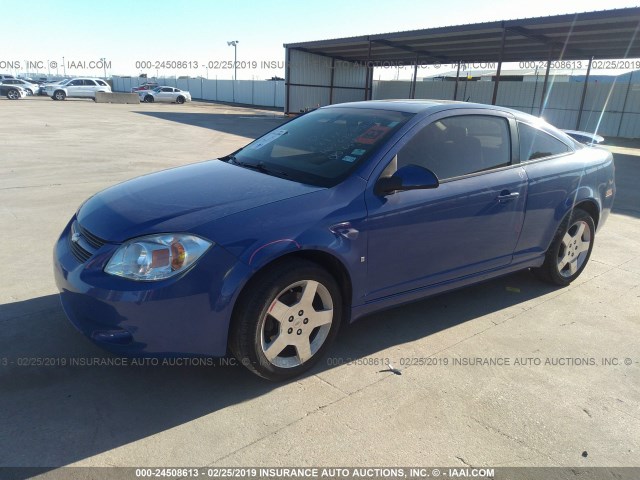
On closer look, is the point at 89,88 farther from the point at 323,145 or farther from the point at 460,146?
the point at 460,146

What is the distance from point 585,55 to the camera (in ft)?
72.9

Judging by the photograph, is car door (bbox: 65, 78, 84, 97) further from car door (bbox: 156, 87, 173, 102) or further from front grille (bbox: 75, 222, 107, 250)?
front grille (bbox: 75, 222, 107, 250)

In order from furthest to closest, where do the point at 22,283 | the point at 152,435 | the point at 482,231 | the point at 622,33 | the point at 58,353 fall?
the point at 622,33 < the point at 22,283 < the point at 482,231 < the point at 58,353 < the point at 152,435

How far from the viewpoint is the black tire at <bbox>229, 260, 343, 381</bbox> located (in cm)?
263

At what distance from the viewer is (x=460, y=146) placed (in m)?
3.63

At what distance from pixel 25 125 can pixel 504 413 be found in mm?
18915

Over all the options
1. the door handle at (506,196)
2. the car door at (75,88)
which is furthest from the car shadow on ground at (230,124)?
the car door at (75,88)

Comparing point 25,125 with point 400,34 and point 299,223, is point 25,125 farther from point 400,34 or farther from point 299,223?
point 299,223

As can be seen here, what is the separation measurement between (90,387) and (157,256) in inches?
36.0

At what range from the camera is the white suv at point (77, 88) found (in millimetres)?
36531

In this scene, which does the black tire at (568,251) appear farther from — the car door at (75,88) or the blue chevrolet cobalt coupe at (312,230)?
the car door at (75,88)

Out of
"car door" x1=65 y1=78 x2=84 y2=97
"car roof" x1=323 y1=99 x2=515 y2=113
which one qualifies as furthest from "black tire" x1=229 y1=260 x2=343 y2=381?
"car door" x1=65 y1=78 x2=84 y2=97

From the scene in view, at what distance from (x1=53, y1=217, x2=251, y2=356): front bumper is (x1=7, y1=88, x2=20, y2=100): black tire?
131ft

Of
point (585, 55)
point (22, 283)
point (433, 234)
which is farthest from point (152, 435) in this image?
point (585, 55)
